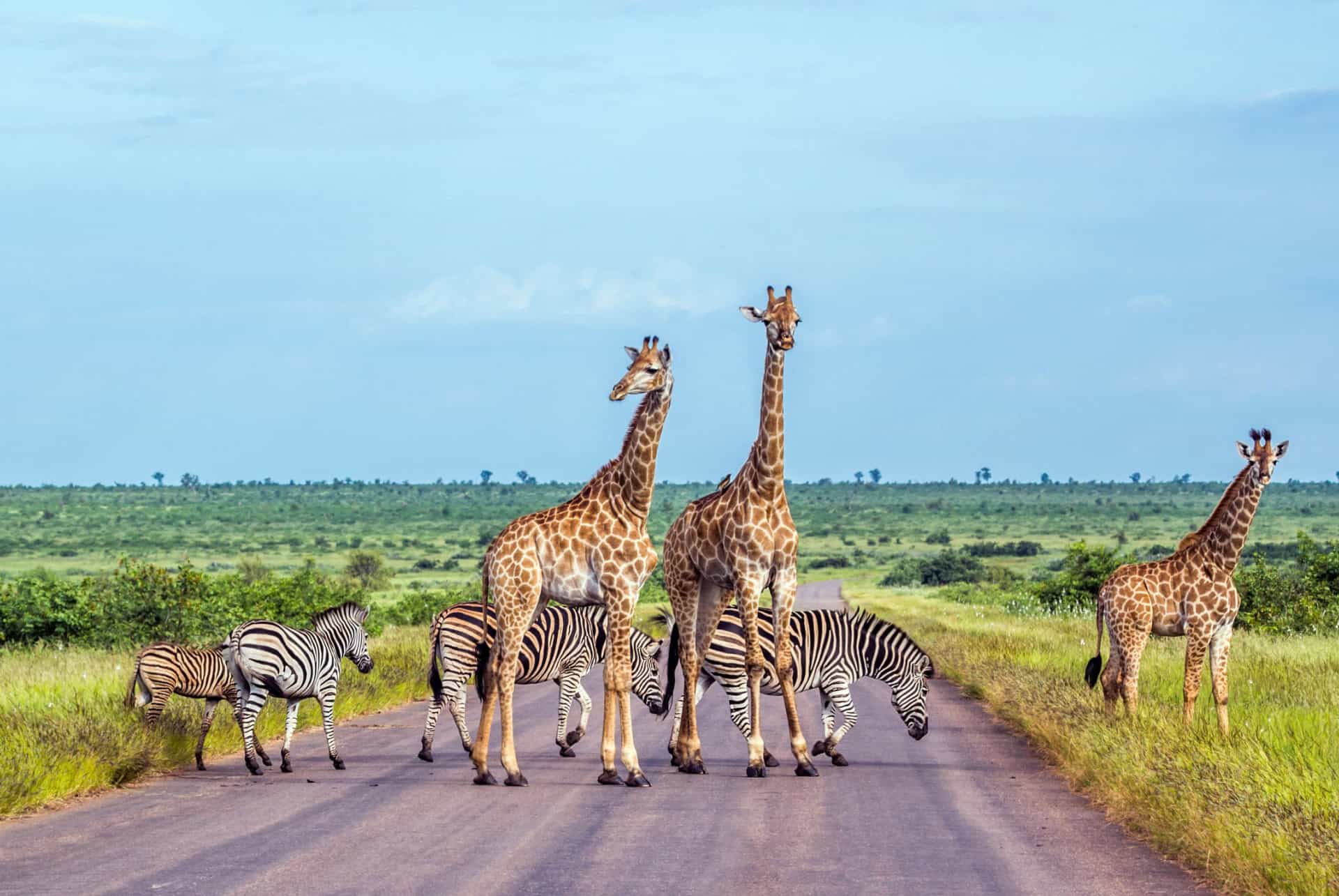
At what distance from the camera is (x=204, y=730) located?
1501 centimetres

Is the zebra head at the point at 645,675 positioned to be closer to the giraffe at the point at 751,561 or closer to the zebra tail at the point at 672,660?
the zebra tail at the point at 672,660

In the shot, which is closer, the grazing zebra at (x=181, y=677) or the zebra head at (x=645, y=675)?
the grazing zebra at (x=181, y=677)

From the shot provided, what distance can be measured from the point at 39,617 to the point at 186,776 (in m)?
18.6

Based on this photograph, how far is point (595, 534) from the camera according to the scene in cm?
1415

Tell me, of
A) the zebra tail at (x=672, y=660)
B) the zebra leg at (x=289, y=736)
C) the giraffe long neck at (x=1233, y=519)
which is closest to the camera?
the zebra leg at (x=289, y=736)

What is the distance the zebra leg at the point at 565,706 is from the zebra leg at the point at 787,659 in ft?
8.66

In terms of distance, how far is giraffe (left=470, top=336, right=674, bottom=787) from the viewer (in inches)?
549

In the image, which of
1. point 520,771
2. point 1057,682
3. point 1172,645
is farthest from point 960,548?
point 520,771

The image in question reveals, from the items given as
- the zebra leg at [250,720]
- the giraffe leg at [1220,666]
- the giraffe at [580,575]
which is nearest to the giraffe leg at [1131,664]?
the giraffe leg at [1220,666]

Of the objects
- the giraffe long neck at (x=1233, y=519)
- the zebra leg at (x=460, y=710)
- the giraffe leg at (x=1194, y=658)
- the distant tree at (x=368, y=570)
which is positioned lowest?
the distant tree at (x=368, y=570)

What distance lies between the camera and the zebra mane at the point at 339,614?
1616cm

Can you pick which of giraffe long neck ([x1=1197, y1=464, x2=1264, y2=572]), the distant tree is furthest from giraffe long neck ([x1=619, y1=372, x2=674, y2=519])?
the distant tree

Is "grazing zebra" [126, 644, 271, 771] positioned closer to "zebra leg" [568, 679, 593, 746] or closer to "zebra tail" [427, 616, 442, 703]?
"zebra tail" [427, 616, 442, 703]

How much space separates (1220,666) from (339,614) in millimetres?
8850
